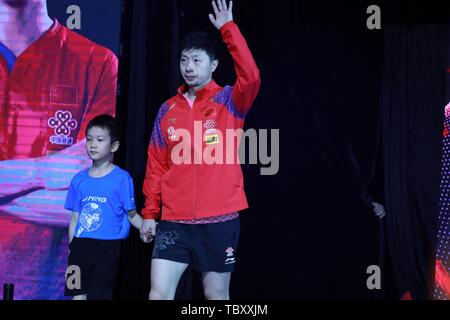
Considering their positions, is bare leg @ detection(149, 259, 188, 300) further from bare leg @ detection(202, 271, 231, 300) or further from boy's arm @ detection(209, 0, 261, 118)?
boy's arm @ detection(209, 0, 261, 118)

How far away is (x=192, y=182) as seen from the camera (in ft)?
12.5

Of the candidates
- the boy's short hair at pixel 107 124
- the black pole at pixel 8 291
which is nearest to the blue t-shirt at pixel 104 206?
the boy's short hair at pixel 107 124

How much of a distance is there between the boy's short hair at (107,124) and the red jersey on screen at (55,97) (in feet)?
1.33

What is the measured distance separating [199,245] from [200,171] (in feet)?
1.32

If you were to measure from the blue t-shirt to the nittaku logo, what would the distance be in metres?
0.59

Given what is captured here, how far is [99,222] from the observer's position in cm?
426

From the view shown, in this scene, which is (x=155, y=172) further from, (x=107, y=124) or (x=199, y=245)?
(x=107, y=124)

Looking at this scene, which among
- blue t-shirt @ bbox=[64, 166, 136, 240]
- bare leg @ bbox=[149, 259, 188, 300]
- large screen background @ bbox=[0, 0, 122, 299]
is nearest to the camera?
bare leg @ bbox=[149, 259, 188, 300]

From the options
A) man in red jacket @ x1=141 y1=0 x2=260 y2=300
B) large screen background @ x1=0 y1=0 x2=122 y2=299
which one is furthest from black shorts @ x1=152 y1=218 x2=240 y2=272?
large screen background @ x1=0 y1=0 x2=122 y2=299

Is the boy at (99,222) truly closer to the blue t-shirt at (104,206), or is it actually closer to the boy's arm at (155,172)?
the blue t-shirt at (104,206)

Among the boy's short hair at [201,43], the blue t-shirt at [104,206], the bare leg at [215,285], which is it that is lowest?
the bare leg at [215,285]

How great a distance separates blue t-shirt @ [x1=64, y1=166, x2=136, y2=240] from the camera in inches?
168

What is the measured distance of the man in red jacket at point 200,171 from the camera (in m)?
3.73
